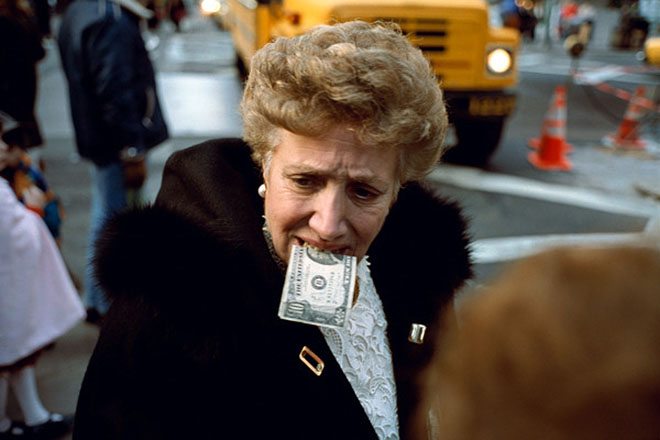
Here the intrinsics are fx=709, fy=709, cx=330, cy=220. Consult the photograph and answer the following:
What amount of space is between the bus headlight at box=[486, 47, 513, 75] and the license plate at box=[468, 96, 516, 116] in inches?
12.4

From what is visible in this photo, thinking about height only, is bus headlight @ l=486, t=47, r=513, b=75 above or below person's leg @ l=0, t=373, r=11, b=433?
above

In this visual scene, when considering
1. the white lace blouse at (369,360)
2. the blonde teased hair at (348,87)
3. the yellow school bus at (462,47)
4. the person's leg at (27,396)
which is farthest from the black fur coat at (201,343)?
the yellow school bus at (462,47)

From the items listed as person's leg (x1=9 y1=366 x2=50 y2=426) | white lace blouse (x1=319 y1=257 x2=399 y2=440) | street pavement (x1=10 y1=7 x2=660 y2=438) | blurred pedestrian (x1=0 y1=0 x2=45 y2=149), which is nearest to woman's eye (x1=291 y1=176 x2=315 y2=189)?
white lace blouse (x1=319 y1=257 x2=399 y2=440)

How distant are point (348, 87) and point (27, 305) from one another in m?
2.24

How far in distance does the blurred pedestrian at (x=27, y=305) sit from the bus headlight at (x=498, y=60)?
5.77 metres

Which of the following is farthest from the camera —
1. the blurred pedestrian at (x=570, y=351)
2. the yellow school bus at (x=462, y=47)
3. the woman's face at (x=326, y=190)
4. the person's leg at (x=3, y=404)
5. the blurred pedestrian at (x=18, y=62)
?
the yellow school bus at (x=462, y=47)

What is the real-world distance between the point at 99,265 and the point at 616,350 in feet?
4.20

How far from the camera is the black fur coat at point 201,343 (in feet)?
5.28

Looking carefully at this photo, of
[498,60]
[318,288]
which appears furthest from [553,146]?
[318,288]

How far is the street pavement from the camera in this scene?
4148 millimetres

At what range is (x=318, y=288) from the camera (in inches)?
69.6

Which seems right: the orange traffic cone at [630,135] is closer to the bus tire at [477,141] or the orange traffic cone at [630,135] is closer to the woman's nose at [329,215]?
the bus tire at [477,141]

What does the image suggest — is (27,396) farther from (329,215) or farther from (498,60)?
(498,60)

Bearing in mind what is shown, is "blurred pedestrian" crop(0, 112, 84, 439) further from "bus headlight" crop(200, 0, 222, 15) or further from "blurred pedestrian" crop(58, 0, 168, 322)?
"bus headlight" crop(200, 0, 222, 15)
